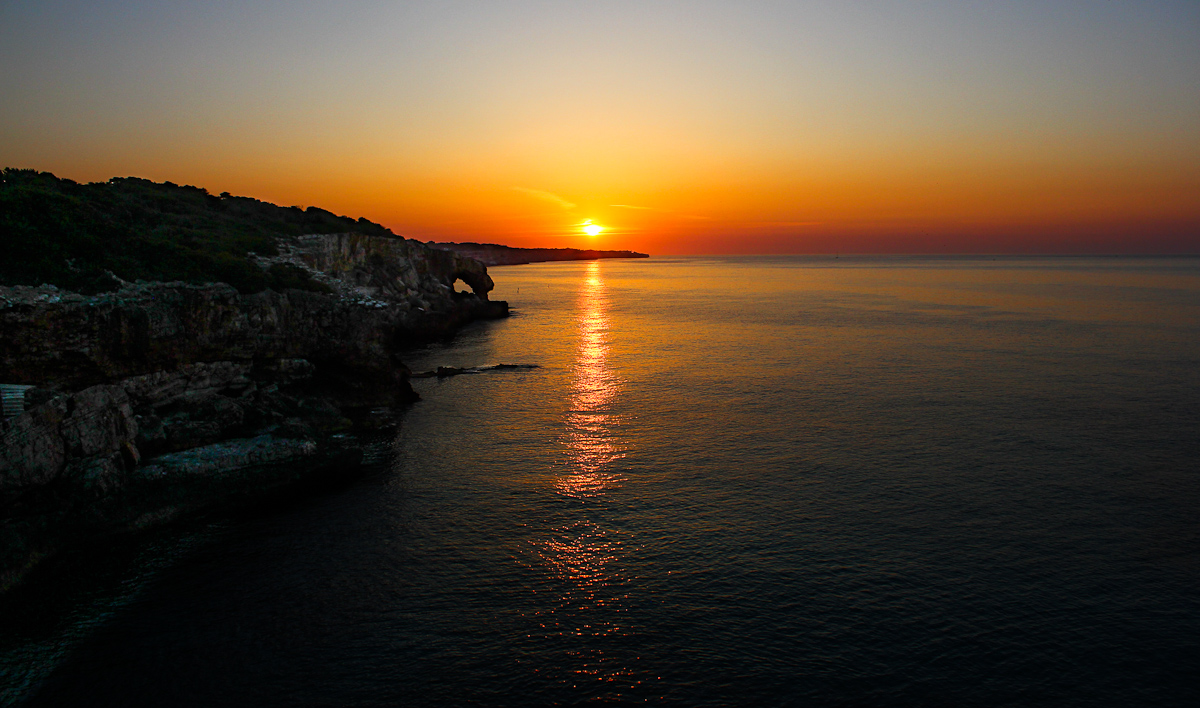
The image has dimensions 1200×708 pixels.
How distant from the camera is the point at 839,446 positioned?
3172cm

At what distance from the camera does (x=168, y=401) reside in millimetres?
27844

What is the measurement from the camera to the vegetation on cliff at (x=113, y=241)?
29266mm

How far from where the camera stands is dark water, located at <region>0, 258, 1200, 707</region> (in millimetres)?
15297

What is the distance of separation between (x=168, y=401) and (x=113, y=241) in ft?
45.7

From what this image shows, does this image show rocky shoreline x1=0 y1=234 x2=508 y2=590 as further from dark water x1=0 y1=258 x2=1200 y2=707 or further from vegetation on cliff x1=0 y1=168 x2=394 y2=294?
dark water x1=0 y1=258 x2=1200 y2=707

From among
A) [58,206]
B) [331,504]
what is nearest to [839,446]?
[331,504]

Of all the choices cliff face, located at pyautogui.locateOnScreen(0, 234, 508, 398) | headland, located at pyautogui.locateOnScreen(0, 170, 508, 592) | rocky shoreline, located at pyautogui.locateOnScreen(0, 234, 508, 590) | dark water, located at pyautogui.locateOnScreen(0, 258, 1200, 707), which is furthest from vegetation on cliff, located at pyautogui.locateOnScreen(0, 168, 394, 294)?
dark water, located at pyautogui.locateOnScreen(0, 258, 1200, 707)

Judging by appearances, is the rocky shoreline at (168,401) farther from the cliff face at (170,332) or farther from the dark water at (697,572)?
the dark water at (697,572)

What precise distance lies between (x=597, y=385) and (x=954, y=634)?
32.2 meters

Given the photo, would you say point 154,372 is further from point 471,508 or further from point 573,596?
point 573,596

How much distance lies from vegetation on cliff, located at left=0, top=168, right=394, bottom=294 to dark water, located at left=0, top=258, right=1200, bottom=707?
1537 centimetres

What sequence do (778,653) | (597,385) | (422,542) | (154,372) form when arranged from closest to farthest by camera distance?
(778,653), (422,542), (154,372), (597,385)

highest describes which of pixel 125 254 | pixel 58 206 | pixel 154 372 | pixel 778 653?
pixel 58 206

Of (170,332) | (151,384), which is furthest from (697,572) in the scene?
(170,332)
